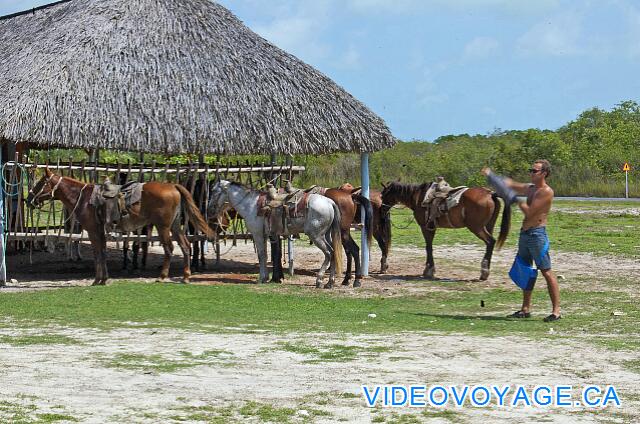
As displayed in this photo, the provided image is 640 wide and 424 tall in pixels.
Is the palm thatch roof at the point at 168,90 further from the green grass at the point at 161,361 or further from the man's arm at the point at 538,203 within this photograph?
the green grass at the point at 161,361

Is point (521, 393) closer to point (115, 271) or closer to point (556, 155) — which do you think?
point (115, 271)

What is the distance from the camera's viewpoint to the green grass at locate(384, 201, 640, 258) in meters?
21.6

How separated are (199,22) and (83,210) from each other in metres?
5.14

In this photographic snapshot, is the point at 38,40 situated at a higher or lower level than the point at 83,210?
higher

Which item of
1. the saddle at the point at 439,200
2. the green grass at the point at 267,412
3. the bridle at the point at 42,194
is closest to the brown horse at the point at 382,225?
the saddle at the point at 439,200

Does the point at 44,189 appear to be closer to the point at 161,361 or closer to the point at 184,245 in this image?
the point at 184,245

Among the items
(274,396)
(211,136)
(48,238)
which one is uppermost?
(211,136)

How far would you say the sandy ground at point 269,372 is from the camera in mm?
7672

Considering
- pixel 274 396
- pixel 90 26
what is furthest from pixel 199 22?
pixel 274 396

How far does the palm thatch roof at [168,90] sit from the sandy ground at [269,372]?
5.75 metres

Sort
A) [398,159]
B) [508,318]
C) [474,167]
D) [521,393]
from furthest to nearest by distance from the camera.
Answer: [398,159]
[474,167]
[508,318]
[521,393]

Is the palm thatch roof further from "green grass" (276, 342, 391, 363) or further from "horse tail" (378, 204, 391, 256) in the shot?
"green grass" (276, 342, 391, 363)

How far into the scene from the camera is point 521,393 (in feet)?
26.6

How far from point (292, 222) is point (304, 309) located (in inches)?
117
